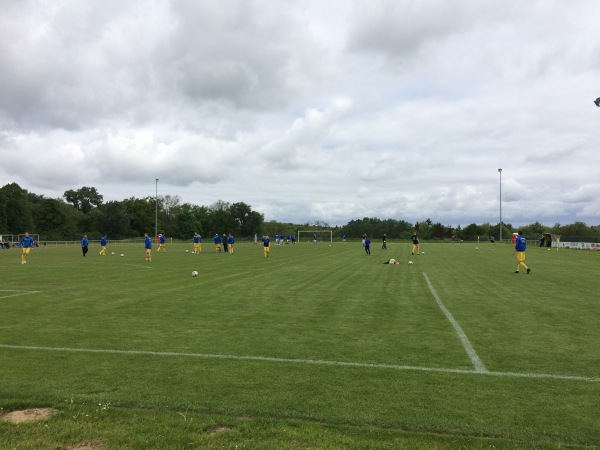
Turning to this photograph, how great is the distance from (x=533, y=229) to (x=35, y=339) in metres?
120

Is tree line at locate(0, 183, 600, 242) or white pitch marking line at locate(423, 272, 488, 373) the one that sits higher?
tree line at locate(0, 183, 600, 242)

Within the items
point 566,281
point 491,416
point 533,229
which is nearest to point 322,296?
point 491,416

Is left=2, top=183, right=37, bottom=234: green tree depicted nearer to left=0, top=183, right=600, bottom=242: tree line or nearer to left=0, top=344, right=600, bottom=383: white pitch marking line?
left=0, top=183, right=600, bottom=242: tree line

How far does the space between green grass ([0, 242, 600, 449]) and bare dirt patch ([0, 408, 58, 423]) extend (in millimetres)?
121

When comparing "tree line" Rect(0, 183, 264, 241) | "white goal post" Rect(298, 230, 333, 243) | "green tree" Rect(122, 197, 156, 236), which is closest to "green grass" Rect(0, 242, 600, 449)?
"tree line" Rect(0, 183, 264, 241)

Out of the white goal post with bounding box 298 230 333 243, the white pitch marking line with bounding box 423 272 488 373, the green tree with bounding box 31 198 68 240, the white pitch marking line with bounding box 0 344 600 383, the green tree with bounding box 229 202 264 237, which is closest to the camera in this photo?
the white pitch marking line with bounding box 0 344 600 383

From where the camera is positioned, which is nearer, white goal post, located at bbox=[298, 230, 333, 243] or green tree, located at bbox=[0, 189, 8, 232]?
green tree, located at bbox=[0, 189, 8, 232]

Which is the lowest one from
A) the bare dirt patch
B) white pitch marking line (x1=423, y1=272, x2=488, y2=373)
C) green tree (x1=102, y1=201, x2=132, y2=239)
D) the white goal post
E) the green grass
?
the bare dirt patch

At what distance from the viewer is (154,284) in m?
15.9

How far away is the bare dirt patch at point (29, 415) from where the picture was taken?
4.36 m

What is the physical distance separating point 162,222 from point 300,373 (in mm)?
128680

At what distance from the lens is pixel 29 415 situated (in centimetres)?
446

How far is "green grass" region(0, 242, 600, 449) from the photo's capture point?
4.10m

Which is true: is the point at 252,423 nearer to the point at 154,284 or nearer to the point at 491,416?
the point at 491,416
